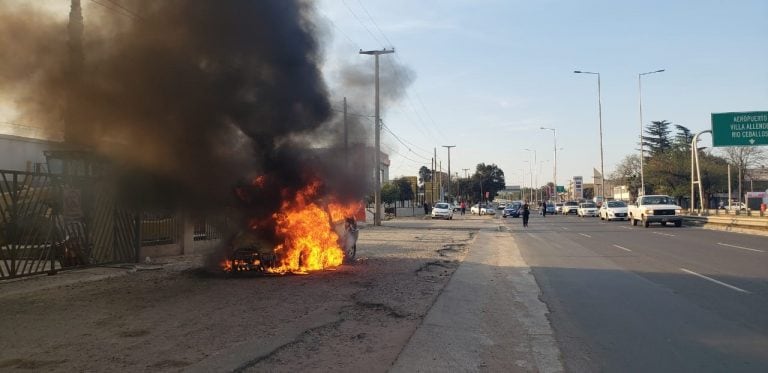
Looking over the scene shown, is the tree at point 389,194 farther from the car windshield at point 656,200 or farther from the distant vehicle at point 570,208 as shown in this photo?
the car windshield at point 656,200

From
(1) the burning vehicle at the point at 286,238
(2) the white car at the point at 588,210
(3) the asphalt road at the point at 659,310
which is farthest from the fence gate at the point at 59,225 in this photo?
(2) the white car at the point at 588,210

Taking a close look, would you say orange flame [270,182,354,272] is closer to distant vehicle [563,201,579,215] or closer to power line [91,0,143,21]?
power line [91,0,143,21]

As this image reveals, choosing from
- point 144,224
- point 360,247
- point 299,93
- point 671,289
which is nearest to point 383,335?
point 671,289

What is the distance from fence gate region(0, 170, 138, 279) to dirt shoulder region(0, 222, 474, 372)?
59 centimetres

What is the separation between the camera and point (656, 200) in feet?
99.6

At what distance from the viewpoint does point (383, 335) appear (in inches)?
239

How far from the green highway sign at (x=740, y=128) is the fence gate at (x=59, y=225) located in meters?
26.9

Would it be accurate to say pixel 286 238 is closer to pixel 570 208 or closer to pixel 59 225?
pixel 59 225

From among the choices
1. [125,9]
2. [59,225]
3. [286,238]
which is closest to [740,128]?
[286,238]

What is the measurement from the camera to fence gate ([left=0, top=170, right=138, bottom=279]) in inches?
376

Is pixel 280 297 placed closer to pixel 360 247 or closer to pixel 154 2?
pixel 154 2

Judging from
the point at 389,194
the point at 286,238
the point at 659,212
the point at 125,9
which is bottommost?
the point at 286,238

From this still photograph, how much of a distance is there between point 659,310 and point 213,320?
18.8 feet

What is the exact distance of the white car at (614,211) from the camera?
38.2 meters
